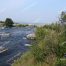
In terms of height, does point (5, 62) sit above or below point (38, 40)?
below

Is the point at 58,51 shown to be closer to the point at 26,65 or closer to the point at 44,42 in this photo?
the point at 44,42

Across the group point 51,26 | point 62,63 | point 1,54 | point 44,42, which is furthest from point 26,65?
point 1,54

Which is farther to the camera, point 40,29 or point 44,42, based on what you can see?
point 40,29

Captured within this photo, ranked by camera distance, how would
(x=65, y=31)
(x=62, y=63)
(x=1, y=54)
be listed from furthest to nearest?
1. (x=1, y=54)
2. (x=65, y=31)
3. (x=62, y=63)

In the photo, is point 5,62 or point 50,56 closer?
point 50,56

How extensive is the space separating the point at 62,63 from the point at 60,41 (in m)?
2.56

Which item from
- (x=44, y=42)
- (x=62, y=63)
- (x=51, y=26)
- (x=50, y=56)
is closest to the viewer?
(x=62, y=63)

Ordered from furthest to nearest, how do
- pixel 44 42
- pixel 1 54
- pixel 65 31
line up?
pixel 1 54 < pixel 65 31 < pixel 44 42

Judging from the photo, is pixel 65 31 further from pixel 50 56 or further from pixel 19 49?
pixel 19 49

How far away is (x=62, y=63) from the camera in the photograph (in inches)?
441

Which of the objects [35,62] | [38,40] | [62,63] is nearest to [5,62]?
[38,40]

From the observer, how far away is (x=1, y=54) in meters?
20.6

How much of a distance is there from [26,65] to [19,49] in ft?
26.5

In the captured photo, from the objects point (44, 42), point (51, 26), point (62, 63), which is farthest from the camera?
point (51, 26)
